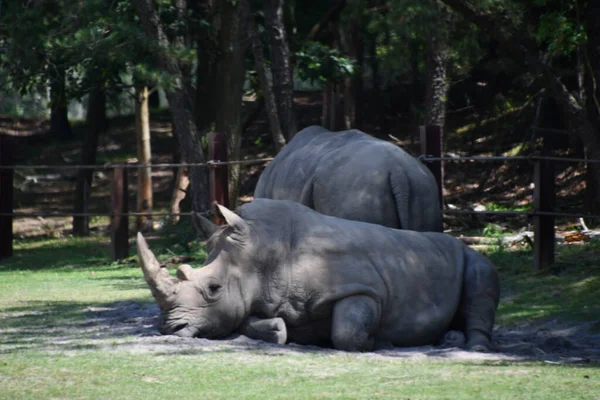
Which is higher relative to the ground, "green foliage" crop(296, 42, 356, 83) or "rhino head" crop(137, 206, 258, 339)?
"green foliage" crop(296, 42, 356, 83)

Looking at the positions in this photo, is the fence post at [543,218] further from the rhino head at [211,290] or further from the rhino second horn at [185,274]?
the rhino second horn at [185,274]

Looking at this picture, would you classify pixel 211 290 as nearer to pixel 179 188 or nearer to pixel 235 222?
pixel 235 222

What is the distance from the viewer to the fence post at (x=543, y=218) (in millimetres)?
12828

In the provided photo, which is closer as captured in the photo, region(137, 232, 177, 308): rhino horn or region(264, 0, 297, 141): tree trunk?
region(137, 232, 177, 308): rhino horn

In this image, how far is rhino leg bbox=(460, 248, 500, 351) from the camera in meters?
8.90

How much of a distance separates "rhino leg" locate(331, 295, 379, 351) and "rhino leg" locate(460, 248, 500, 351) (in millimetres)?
903

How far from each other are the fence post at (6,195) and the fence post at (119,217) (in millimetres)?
1787

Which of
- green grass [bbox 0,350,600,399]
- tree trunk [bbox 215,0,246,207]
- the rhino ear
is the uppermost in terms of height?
tree trunk [bbox 215,0,246,207]

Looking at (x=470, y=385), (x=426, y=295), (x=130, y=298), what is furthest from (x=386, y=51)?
(x=470, y=385)

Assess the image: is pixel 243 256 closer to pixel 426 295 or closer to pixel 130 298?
pixel 426 295

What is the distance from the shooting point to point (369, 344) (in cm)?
841

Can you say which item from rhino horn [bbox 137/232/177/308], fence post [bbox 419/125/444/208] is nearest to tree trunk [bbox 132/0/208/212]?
fence post [bbox 419/125/444/208]

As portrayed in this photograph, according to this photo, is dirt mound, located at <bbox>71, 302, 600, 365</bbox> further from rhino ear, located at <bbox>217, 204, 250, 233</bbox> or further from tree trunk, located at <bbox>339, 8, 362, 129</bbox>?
tree trunk, located at <bbox>339, 8, 362, 129</bbox>

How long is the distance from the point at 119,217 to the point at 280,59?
415 centimetres
